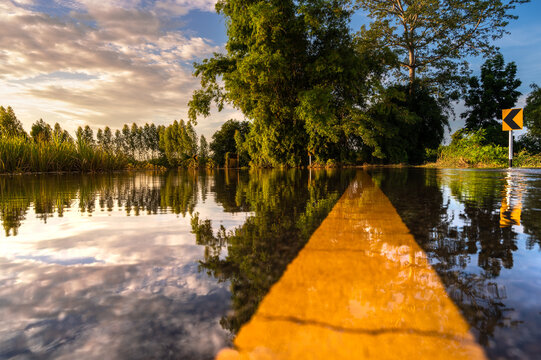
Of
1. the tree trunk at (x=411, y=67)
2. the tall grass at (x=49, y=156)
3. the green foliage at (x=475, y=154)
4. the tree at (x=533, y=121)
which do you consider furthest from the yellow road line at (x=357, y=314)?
the tree at (x=533, y=121)

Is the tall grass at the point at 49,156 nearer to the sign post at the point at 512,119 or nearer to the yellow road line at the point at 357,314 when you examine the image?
the yellow road line at the point at 357,314

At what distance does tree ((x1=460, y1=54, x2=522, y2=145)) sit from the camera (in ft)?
89.4

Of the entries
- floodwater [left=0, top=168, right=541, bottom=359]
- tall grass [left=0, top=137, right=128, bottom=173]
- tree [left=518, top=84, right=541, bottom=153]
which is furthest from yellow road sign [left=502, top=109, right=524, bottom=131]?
tree [left=518, top=84, right=541, bottom=153]

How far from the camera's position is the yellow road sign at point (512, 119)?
9.71 m

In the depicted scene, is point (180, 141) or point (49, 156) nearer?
point (49, 156)

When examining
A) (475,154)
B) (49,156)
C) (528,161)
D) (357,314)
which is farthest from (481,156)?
(49,156)

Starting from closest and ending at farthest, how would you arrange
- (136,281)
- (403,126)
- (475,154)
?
(136,281), (475,154), (403,126)

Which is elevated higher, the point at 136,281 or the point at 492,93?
the point at 492,93

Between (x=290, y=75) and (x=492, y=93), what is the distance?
69.7 feet

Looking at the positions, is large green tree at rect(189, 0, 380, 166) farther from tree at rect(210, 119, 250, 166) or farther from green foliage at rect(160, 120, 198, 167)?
green foliage at rect(160, 120, 198, 167)

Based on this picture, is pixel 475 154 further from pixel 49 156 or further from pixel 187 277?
pixel 49 156

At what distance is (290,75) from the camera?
1900 cm

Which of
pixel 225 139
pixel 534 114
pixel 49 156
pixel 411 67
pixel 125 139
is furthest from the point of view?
pixel 125 139

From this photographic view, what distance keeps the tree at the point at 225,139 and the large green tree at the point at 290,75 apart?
23.4 meters
